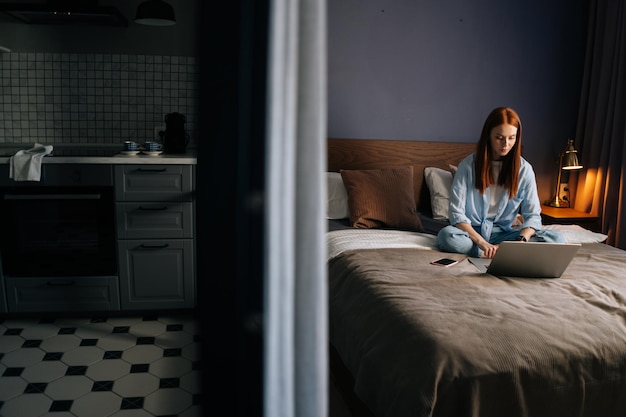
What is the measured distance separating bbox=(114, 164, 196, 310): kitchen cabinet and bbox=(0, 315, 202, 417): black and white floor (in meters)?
0.15

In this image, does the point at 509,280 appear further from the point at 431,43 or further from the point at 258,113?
the point at 431,43

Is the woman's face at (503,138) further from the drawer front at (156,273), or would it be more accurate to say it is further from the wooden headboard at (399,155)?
the drawer front at (156,273)

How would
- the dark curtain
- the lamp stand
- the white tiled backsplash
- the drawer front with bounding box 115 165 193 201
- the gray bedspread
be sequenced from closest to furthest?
the gray bedspread → the drawer front with bounding box 115 165 193 201 → the white tiled backsplash → the dark curtain → the lamp stand

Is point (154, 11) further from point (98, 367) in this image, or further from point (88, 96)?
point (98, 367)

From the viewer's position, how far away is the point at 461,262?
8.17ft

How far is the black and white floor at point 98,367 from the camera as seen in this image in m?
2.20

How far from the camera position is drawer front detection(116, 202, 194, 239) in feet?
9.87

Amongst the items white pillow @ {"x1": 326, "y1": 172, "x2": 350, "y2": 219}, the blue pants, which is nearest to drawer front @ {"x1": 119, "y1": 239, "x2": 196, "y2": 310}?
white pillow @ {"x1": 326, "y1": 172, "x2": 350, "y2": 219}

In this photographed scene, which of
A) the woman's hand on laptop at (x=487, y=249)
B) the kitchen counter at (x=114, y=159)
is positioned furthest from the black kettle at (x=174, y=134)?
the woman's hand on laptop at (x=487, y=249)

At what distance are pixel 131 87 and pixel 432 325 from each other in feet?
8.61

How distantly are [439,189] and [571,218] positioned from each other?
0.94m

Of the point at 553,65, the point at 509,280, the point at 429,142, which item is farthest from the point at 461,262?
the point at 553,65

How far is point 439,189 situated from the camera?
3.46 metres

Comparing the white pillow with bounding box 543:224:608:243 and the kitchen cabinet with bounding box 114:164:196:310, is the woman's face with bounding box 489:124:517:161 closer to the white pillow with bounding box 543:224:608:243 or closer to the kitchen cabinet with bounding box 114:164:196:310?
the white pillow with bounding box 543:224:608:243
